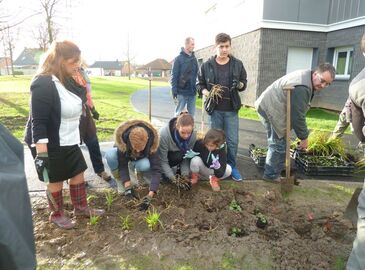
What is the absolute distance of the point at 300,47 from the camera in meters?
11.9

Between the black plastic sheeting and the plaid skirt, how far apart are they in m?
1.23

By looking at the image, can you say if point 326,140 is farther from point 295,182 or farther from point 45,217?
point 45,217

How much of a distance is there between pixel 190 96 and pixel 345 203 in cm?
357

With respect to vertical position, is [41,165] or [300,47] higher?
[300,47]

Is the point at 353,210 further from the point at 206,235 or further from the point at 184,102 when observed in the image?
the point at 184,102

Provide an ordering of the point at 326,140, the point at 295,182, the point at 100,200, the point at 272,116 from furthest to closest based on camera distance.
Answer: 1. the point at 326,140
2. the point at 295,182
3. the point at 272,116
4. the point at 100,200

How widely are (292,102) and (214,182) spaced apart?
1467 mm

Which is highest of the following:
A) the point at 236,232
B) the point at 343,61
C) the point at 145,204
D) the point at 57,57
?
the point at 343,61

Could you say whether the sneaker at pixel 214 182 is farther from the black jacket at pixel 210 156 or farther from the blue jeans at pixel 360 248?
the blue jeans at pixel 360 248

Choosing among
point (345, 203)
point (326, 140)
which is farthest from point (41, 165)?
point (326, 140)

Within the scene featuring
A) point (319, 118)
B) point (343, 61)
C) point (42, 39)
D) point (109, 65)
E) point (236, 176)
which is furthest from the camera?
point (109, 65)

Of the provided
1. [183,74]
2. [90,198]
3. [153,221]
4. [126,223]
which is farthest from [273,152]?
[183,74]

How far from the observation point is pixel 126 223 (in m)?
3.17

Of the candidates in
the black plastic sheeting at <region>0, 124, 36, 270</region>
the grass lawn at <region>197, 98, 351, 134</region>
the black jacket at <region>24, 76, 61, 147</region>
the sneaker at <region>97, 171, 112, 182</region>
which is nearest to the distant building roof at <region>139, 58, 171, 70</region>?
the grass lawn at <region>197, 98, 351, 134</region>
